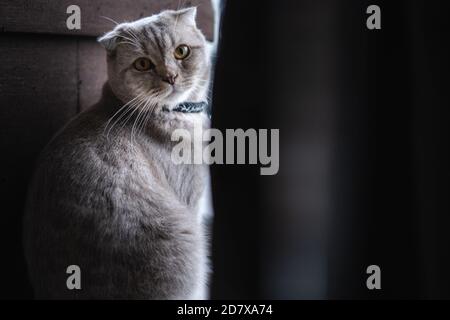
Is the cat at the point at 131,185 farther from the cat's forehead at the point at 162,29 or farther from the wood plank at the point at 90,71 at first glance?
the wood plank at the point at 90,71

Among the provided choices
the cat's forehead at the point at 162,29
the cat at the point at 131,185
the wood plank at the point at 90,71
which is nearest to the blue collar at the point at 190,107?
the cat at the point at 131,185

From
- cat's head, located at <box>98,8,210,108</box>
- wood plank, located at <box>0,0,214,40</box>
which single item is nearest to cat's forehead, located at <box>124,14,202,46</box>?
cat's head, located at <box>98,8,210,108</box>

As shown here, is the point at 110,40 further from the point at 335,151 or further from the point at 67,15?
the point at 335,151

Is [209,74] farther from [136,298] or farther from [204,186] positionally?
[136,298]

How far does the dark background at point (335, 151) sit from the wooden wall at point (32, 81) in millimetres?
414

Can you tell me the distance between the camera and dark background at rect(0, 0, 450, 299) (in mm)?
813

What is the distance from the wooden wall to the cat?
0.35 ft

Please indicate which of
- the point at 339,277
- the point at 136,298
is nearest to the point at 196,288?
the point at 136,298

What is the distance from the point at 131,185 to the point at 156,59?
26 centimetres

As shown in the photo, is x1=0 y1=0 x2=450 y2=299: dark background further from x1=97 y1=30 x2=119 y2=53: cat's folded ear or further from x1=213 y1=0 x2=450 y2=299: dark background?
x1=97 y1=30 x2=119 y2=53: cat's folded ear

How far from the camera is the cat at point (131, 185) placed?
921mm

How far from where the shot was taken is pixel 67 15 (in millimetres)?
1065

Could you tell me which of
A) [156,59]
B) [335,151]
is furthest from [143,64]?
[335,151]

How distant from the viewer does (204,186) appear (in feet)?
3.53
